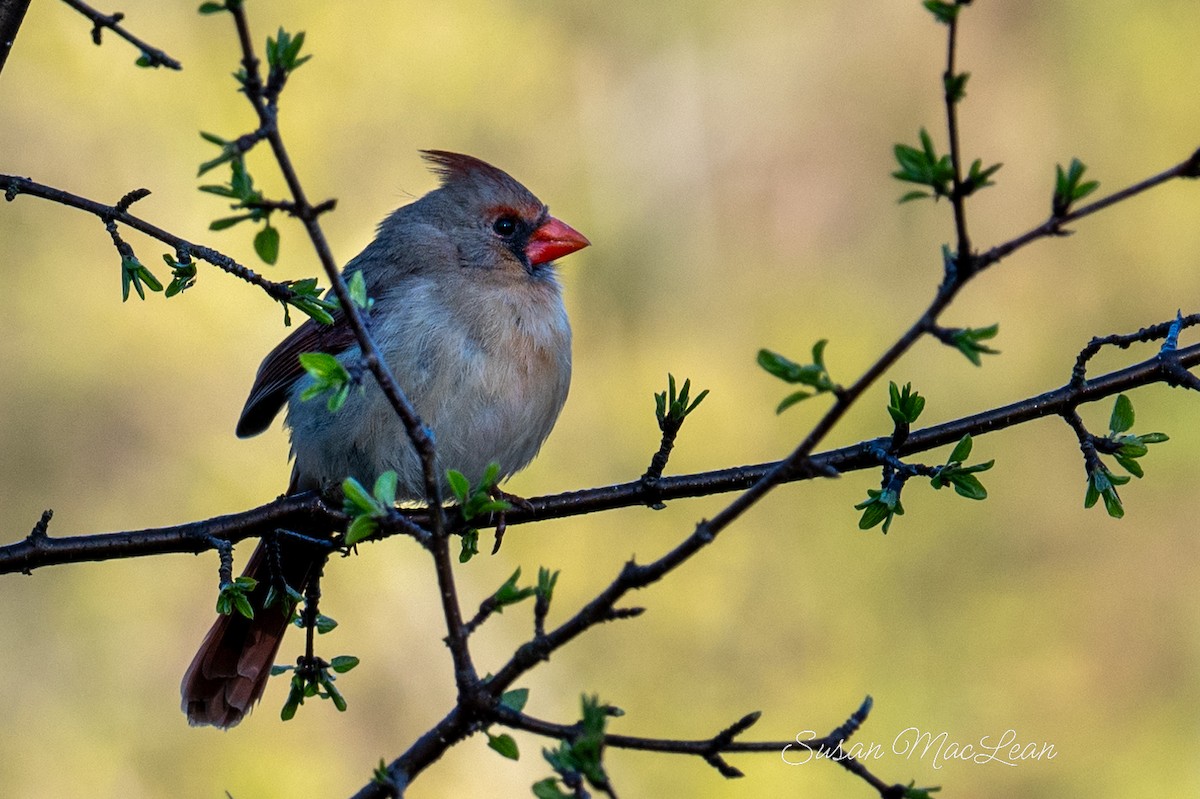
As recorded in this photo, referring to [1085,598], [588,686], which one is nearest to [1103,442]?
[588,686]

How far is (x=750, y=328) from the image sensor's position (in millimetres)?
7332

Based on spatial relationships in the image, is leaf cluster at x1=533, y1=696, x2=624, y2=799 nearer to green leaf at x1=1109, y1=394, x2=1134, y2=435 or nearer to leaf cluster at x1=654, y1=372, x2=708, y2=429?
leaf cluster at x1=654, y1=372, x2=708, y2=429

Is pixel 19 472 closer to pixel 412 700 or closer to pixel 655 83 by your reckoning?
pixel 412 700

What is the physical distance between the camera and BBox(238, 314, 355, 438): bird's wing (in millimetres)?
3627

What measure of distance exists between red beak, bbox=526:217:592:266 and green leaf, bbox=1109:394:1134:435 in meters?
1.72

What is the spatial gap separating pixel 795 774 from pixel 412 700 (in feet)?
5.65

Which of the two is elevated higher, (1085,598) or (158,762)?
(1085,598)

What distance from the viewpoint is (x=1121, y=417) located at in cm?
257

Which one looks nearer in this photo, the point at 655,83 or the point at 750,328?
the point at 750,328

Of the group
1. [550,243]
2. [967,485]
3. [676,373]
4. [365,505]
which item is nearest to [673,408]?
[967,485]

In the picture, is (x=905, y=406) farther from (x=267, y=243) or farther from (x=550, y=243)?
(x=550, y=243)

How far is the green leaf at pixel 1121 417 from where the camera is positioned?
255cm

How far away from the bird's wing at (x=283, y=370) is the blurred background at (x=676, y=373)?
7.07 feet

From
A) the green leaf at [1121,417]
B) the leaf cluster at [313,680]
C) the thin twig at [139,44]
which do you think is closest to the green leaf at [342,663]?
the leaf cluster at [313,680]
